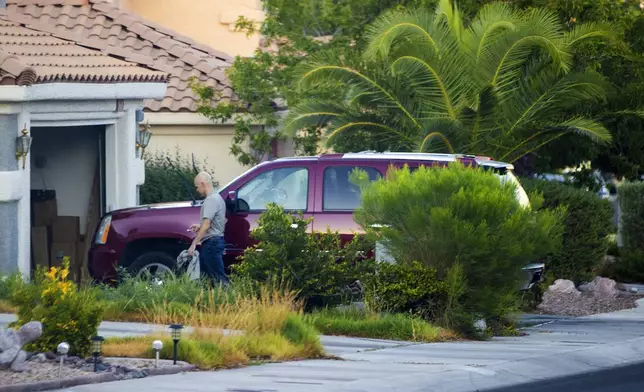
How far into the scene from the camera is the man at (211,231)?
16.8 metres

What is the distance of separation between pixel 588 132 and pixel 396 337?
7.16 meters

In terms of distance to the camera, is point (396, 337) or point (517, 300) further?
point (517, 300)

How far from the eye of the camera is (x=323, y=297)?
16078 mm

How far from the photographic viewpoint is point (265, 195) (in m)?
18.0

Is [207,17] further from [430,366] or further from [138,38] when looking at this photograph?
[430,366]

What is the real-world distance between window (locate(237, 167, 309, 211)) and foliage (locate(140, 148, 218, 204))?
3.86 meters

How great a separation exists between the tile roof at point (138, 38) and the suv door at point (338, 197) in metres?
7.47

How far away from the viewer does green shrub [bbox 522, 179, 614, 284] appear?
19.6 m

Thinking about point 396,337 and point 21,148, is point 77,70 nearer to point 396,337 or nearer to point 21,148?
point 21,148

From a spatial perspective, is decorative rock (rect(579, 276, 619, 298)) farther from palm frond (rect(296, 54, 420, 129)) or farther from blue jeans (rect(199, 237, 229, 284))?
blue jeans (rect(199, 237, 229, 284))

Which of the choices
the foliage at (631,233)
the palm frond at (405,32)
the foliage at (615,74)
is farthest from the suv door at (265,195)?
the foliage at (631,233)

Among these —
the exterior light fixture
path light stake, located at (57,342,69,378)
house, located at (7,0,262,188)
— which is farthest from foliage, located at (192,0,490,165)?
path light stake, located at (57,342,69,378)

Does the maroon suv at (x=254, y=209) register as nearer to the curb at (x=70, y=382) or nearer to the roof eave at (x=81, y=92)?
the roof eave at (x=81, y=92)

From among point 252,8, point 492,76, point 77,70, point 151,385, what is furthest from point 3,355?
point 252,8
